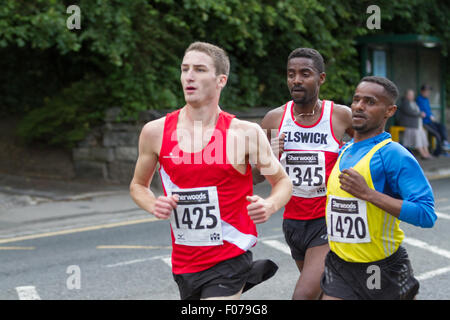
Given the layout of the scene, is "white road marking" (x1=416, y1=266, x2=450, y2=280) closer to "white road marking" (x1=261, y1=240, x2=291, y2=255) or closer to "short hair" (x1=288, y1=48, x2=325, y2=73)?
"white road marking" (x1=261, y1=240, x2=291, y2=255)

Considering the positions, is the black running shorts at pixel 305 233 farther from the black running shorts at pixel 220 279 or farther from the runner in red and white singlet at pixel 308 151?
the black running shorts at pixel 220 279

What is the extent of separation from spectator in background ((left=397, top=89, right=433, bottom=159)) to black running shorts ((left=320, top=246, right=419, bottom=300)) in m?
14.3

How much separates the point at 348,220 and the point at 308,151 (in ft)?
3.45

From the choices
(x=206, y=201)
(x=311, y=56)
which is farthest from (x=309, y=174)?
(x=206, y=201)

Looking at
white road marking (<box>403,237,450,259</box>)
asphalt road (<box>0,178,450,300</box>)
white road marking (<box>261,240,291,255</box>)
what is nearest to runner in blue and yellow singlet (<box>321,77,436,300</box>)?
asphalt road (<box>0,178,450,300</box>)

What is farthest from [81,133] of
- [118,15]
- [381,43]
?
[381,43]

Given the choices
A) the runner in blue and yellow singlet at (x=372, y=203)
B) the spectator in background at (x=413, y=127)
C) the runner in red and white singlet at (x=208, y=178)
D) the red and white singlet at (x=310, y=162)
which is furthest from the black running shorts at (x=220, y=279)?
the spectator in background at (x=413, y=127)

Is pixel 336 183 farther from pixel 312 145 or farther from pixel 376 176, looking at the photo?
pixel 312 145

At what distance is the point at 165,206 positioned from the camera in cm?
308

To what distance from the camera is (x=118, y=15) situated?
36.3ft

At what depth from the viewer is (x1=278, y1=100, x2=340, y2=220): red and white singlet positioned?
4.28 meters

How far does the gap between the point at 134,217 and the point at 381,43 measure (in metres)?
11.1

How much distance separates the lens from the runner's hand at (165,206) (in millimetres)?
3072

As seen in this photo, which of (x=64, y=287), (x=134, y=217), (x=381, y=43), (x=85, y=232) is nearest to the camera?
(x=64, y=287)
